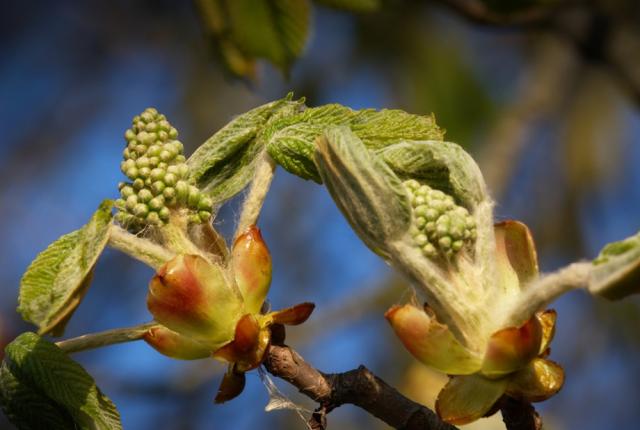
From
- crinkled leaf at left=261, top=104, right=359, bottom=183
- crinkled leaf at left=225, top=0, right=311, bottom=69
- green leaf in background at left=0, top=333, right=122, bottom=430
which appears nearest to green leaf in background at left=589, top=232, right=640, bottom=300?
crinkled leaf at left=261, top=104, right=359, bottom=183

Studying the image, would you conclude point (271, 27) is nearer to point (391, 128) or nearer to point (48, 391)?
point (391, 128)

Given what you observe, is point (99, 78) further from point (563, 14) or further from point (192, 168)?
point (192, 168)

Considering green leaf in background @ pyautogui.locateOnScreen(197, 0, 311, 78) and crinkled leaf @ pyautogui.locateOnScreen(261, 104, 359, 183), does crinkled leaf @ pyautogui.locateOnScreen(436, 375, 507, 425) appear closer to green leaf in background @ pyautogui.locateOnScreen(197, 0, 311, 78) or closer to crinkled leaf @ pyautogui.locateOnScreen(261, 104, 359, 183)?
crinkled leaf @ pyautogui.locateOnScreen(261, 104, 359, 183)

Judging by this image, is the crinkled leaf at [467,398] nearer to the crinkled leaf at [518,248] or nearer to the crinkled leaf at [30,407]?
the crinkled leaf at [518,248]

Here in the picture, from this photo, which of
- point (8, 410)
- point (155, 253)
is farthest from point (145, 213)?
point (8, 410)

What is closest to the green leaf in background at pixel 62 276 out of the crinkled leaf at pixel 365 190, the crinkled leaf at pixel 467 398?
the crinkled leaf at pixel 365 190

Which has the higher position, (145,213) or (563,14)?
(563,14)

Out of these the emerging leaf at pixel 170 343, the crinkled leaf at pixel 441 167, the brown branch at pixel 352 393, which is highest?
the crinkled leaf at pixel 441 167
